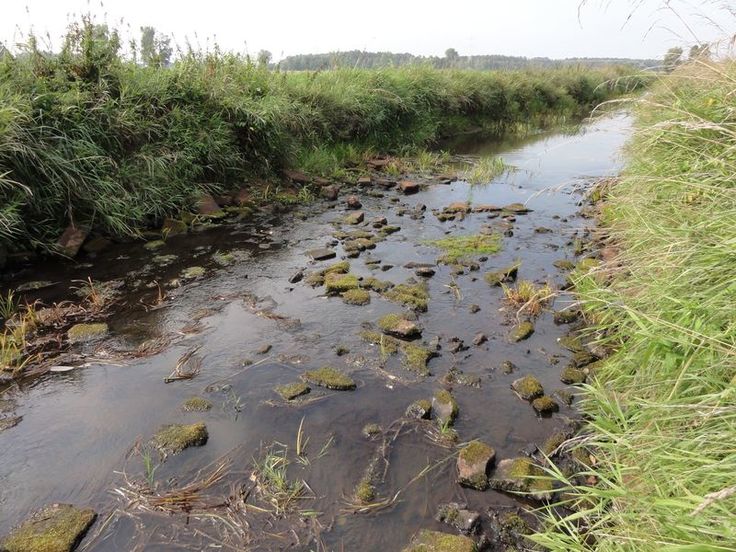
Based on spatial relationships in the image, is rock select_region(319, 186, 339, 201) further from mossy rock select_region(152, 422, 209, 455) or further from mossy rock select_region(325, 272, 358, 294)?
mossy rock select_region(152, 422, 209, 455)

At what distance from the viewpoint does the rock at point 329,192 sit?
8750 mm

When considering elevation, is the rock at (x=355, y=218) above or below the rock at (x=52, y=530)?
above

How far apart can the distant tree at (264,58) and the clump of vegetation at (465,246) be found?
587 cm

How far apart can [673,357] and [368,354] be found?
2340 mm

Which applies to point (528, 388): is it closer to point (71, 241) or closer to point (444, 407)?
point (444, 407)

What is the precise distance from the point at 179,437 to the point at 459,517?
5.87ft

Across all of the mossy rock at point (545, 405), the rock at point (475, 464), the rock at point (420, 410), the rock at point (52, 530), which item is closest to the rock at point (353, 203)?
the rock at point (420, 410)

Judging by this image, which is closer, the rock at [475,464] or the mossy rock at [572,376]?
the rock at [475,464]

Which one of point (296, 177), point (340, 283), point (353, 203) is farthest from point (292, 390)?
point (296, 177)

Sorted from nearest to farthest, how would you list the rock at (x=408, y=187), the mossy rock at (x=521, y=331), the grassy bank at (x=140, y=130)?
the mossy rock at (x=521, y=331), the grassy bank at (x=140, y=130), the rock at (x=408, y=187)

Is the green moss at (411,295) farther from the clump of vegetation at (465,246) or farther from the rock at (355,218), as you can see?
the rock at (355,218)

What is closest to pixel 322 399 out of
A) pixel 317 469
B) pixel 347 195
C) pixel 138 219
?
pixel 317 469

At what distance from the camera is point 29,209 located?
221 inches

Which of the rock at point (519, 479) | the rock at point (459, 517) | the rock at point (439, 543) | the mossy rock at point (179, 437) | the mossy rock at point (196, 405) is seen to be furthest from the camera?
the mossy rock at point (196, 405)
